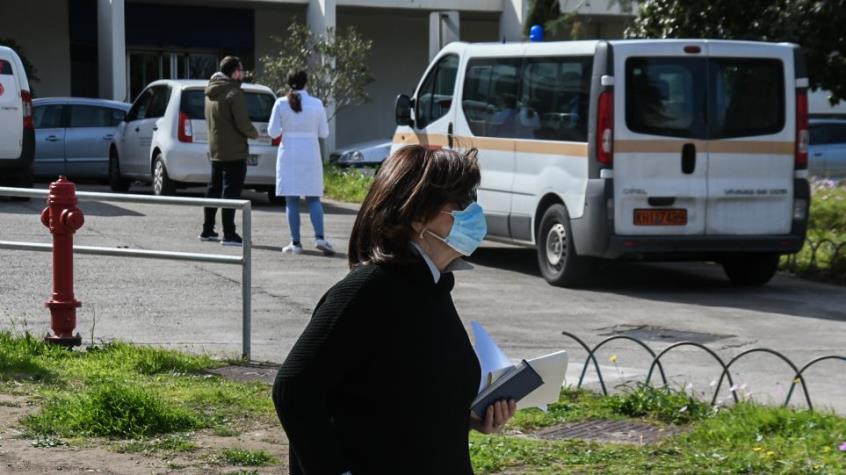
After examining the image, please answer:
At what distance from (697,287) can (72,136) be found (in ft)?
40.1

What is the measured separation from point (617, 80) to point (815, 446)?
6.30 metres

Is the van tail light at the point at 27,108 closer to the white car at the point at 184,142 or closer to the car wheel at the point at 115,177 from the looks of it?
the white car at the point at 184,142

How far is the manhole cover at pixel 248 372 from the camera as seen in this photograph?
8117 millimetres

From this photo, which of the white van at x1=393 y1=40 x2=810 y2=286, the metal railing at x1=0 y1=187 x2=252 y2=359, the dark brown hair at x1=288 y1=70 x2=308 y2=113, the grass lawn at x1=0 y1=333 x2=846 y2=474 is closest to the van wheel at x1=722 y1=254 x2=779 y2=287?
the white van at x1=393 y1=40 x2=810 y2=286

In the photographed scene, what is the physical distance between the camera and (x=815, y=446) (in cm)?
629

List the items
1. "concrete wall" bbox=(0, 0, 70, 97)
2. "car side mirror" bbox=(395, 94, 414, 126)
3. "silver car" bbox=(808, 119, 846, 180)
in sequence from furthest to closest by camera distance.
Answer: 1. "concrete wall" bbox=(0, 0, 70, 97)
2. "silver car" bbox=(808, 119, 846, 180)
3. "car side mirror" bbox=(395, 94, 414, 126)

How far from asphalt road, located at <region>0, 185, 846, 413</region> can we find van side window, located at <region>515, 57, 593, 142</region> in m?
1.45

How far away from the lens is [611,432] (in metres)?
6.99

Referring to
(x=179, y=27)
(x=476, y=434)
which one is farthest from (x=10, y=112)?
(x=179, y=27)

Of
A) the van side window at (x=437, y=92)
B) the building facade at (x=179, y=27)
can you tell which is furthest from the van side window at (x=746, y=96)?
the building facade at (x=179, y=27)

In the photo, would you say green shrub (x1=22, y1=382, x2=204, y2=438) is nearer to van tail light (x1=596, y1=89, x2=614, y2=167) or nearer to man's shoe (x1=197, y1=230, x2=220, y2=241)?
man's shoe (x1=197, y1=230, x2=220, y2=241)

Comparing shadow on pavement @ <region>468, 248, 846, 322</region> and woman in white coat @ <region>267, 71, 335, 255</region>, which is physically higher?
woman in white coat @ <region>267, 71, 335, 255</region>

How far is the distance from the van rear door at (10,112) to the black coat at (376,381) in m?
14.9

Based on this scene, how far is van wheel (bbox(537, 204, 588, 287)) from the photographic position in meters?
12.6
